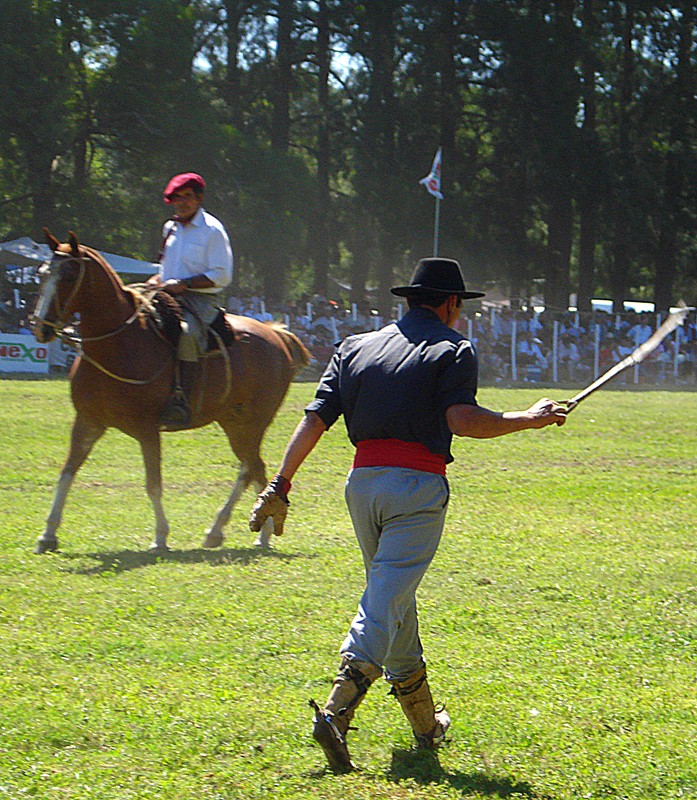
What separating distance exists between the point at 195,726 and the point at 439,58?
39.7 meters

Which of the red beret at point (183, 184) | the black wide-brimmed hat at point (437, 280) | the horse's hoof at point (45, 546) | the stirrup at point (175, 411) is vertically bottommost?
the horse's hoof at point (45, 546)

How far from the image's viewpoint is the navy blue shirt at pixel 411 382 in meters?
4.79

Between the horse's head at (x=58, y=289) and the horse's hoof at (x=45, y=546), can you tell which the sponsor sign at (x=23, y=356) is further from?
the horse's hoof at (x=45, y=546)

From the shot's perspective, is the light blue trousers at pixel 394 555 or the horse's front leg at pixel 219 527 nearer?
the light blue trousers at pixel 394 555

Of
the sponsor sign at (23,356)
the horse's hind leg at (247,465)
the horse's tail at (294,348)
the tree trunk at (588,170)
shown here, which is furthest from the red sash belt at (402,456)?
the tree trunk at (588,170)

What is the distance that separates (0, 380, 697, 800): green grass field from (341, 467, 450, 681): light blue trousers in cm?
50

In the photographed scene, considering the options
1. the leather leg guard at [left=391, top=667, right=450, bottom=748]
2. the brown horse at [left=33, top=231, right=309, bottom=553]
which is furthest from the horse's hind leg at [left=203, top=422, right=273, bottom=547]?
the leather leg guard at [left=391, top=667, right=450, bottom=748]

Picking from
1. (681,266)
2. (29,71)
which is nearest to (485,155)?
(681,266)

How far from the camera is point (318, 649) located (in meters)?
6.68

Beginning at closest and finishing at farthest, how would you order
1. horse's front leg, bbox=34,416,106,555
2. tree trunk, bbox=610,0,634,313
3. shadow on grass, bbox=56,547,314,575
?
shadow on grass, bbox=56,547,314,575
horse's front leg, bbox=34,416,106,555
tree trunk, bbox=610,0,634,313

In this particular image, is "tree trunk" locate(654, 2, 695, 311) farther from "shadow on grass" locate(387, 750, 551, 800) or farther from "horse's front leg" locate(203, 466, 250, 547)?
"shadow on grass" locate(387, 750, 551, 800)

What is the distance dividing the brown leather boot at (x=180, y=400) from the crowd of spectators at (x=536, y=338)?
64.0 ft

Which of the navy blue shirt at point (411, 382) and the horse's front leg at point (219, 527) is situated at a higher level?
the navy blue shirt at point (411, 382)

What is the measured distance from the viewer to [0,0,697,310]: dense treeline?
3741 cm
